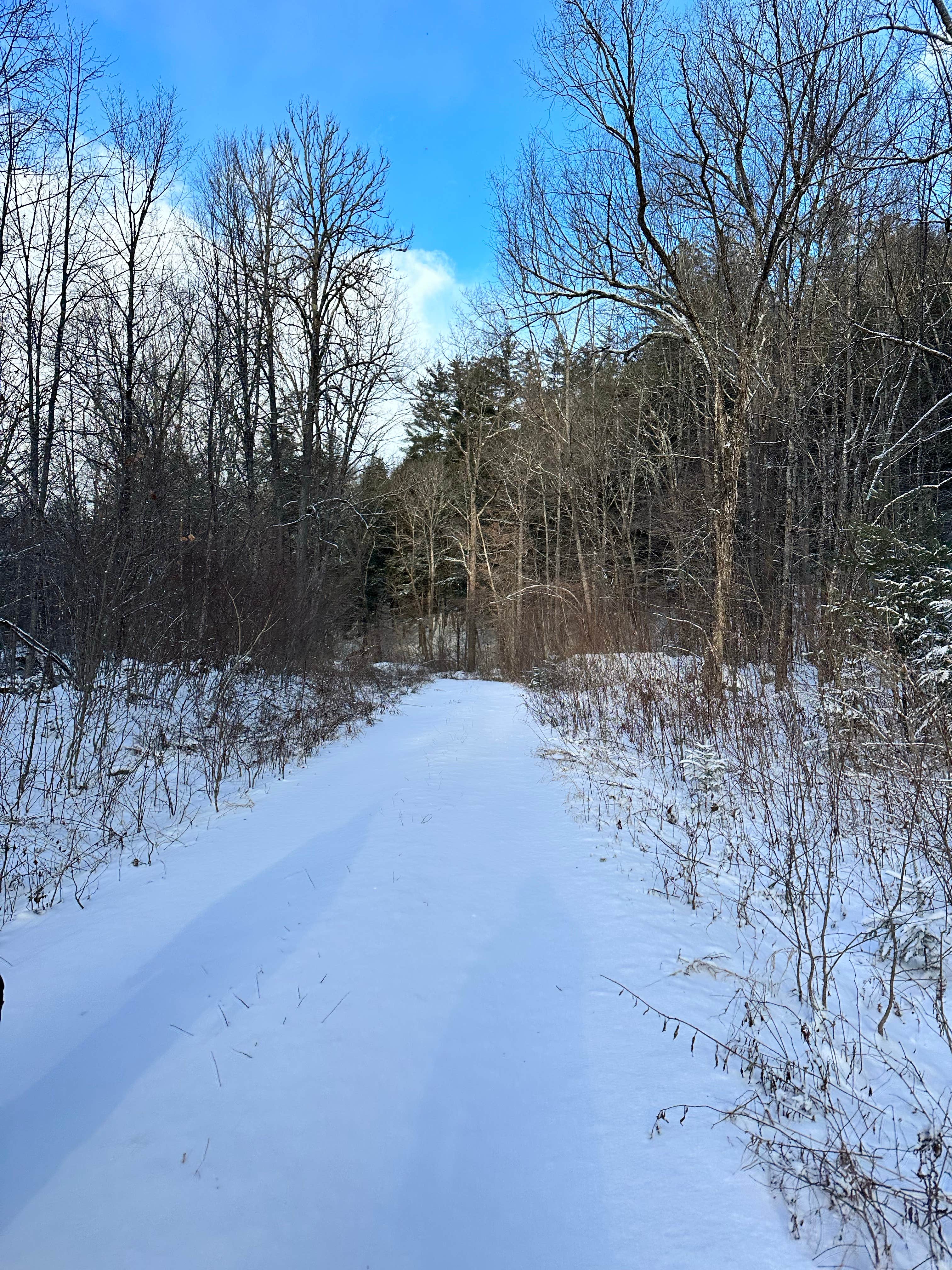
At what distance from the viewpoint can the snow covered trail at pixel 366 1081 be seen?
4.61 feet

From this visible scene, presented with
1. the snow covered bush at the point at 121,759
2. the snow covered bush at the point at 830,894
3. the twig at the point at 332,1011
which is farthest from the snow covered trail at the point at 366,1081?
the snow covered bush at the point at 121,759

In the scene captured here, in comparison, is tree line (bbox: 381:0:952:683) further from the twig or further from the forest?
the twig

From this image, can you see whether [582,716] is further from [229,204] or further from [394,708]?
[229,204]

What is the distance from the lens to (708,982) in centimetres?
244

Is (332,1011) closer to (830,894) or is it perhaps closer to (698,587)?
(830,894)

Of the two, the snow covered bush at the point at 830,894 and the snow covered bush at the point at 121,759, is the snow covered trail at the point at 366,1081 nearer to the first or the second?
the snow covered bush at the point at 830,894

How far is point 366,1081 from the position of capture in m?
1.88

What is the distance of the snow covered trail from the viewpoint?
141 centimetres

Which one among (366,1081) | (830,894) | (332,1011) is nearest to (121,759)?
(332,1011)

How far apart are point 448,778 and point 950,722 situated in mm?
4098

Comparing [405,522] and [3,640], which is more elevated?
[405,522]

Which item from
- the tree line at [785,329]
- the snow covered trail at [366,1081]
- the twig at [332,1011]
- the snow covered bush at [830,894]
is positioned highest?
the tree line at [785,329]

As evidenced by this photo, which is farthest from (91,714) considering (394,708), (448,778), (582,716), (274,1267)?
(394,708)

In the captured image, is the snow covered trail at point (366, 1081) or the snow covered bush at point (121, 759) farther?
Answer: the snow covered bush at point (121, 759)
